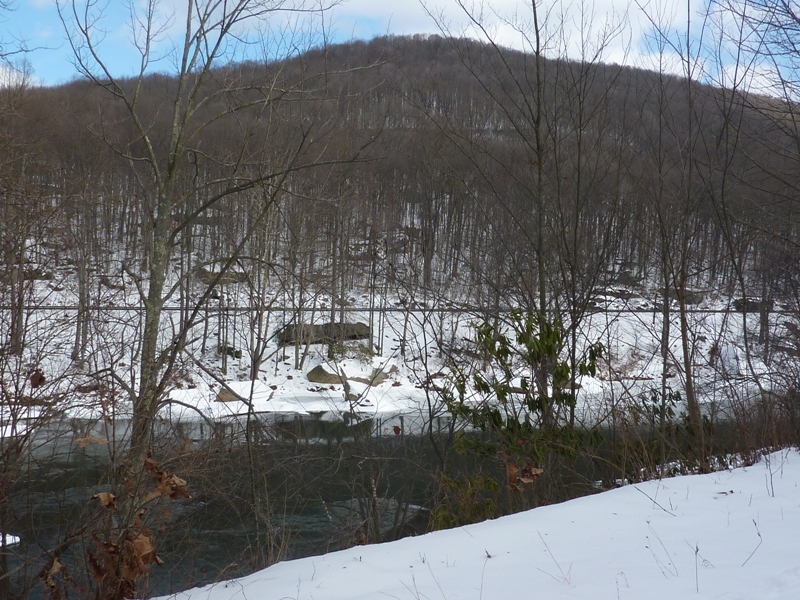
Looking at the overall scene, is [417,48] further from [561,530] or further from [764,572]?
[764,572]

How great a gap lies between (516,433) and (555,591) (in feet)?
11.9

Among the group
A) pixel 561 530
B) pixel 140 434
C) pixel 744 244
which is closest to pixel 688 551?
pixel 561 530

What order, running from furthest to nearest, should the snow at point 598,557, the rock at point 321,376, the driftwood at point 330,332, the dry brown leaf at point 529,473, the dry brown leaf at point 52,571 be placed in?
the driftwood at point 330,332, the rock at point 321,376, the dry brown leaf at point 529,473, the dry brown leaf at point 52,571, the snow at point 598,557

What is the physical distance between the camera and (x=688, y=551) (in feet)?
12.5

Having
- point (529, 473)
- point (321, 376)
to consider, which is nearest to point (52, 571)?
point (529, 473)

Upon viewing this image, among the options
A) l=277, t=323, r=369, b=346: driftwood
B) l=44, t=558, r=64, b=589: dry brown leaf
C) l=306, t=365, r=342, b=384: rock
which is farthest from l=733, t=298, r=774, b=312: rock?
l=277, t=323, r=369, b=346: driftwood

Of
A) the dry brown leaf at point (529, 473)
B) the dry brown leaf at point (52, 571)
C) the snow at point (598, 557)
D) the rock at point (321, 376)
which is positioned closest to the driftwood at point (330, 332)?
the rock at point (321, 376)

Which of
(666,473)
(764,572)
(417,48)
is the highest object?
(417,48)

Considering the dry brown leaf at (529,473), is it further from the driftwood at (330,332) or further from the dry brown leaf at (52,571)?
the driftwood at (330,332)

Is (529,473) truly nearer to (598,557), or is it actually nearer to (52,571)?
(598,557)

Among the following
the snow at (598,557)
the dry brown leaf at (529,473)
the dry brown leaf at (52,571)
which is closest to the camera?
the snow at (598,557)

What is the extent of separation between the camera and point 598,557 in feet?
12.7

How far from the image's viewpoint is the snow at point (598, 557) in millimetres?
3406

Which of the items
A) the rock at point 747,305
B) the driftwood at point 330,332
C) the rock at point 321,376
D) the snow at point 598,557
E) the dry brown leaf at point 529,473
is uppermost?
the rock at point 747,305
